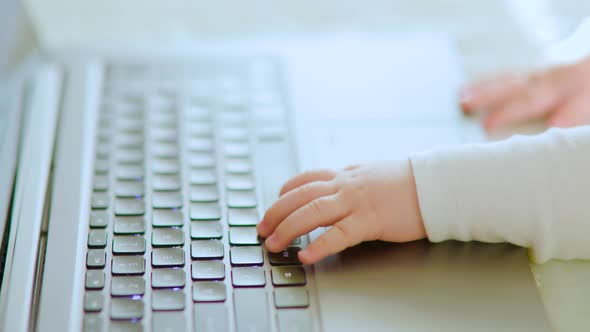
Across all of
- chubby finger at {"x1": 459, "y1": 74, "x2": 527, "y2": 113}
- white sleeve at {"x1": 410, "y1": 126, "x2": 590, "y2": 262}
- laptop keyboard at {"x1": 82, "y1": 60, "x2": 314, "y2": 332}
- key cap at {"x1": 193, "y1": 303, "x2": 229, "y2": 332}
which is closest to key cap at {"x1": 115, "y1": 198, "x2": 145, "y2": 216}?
laptop keyboard at {"x1": 82, "y1": 60, "x2": 314, "y2": 332}

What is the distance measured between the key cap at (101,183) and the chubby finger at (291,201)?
5.5 inches

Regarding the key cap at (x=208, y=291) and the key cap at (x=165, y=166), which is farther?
the key cap at (x=165, y=166)

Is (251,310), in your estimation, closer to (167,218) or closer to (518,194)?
(167,218)

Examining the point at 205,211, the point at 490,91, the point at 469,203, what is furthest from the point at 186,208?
the point at 490,91

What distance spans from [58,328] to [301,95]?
0.32 meters

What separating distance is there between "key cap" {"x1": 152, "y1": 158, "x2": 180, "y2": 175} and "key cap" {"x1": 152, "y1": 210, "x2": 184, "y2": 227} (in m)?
0.05

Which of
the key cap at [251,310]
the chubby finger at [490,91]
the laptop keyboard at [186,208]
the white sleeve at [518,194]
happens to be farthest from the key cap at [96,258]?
the chubby finger at [490,91]

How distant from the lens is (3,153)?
0.52m

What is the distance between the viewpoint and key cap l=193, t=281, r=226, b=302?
16.4 inches

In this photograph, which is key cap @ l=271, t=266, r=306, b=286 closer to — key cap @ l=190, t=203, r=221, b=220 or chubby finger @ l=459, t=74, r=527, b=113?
key cap @ l=190, t=203, r=221, b=220

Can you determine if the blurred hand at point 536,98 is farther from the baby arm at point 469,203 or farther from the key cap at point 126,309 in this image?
the key cap at point 126,309

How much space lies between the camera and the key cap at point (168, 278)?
1.39 feet

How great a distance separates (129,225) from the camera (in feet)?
1.54

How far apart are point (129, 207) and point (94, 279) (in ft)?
0.25
